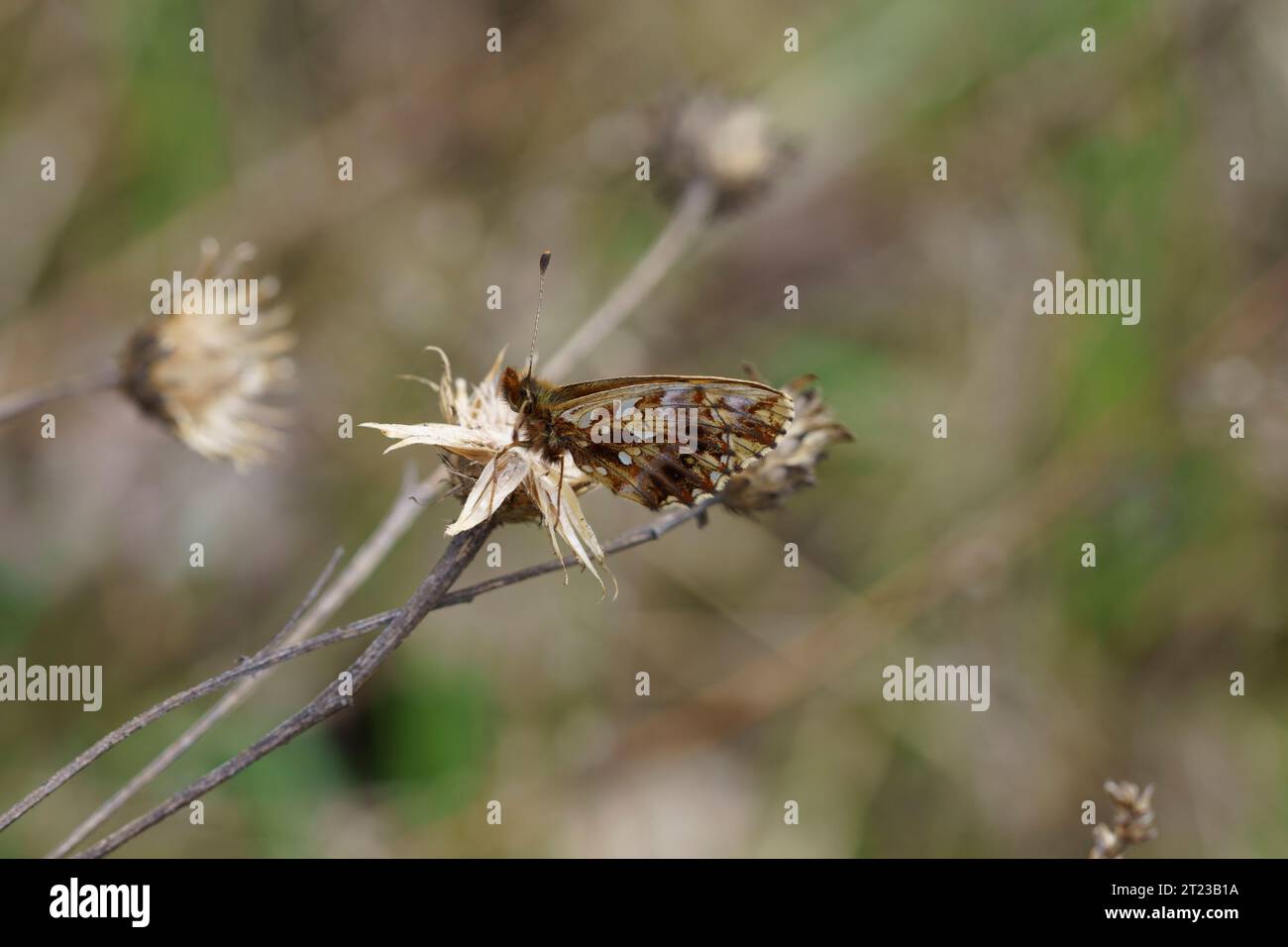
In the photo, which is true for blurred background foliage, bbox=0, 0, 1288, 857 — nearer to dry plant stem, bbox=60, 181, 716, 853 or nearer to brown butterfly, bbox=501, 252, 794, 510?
dry plant stem, bbox=60, 181, 716, 853

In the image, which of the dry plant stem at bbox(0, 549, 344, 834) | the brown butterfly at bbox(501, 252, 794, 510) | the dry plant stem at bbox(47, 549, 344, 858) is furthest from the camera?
the brown butterfly at bbox(501, 252, 794, 510)

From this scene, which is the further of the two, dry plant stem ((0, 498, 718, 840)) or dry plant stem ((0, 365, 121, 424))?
dry plant stem ((0, 365, 121, 424))

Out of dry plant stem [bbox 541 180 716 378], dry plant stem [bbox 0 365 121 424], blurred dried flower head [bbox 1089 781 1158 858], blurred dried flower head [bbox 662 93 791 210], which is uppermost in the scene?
blurred dried flower head [bbox 662 93 791 210]

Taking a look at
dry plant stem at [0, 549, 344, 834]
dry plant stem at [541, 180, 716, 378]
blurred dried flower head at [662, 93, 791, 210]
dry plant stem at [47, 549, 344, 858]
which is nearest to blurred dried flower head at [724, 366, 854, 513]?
dry plant stem at [541, 180, 716, 378]

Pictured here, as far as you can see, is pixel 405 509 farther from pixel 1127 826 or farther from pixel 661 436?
pixel 1127 826

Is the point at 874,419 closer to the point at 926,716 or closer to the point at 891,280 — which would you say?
the point at 891,280

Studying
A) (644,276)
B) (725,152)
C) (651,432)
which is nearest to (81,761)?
(651,432)
